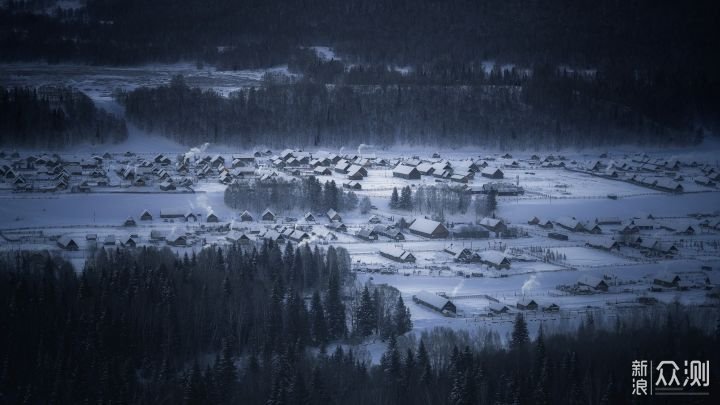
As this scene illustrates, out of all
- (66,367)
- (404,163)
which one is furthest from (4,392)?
(404,163)

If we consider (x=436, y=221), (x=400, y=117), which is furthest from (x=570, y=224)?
(x=400, y=117)

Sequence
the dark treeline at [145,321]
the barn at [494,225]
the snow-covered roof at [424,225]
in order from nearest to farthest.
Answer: the dark treeline at [145,321] < the snow-covered roof at [424,225] < the barn at [494,225]

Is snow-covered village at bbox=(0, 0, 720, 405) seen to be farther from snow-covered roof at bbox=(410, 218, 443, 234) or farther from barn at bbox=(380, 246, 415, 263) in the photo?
snow-covered roof at bbox=(410, 218, 443, 234)

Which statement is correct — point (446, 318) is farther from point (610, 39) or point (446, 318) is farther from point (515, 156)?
point (610, 39)

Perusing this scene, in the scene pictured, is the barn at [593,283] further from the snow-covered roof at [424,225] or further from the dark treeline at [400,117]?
the dark treeline at [400,117]

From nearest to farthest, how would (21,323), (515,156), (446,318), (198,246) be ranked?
(21,323) → (446,318) → (198,246) → (515,156)

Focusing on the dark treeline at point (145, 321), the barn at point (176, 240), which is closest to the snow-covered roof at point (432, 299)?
the dark treeline at point (145, 321)

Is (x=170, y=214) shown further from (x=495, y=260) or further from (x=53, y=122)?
(x=53, y=122)
